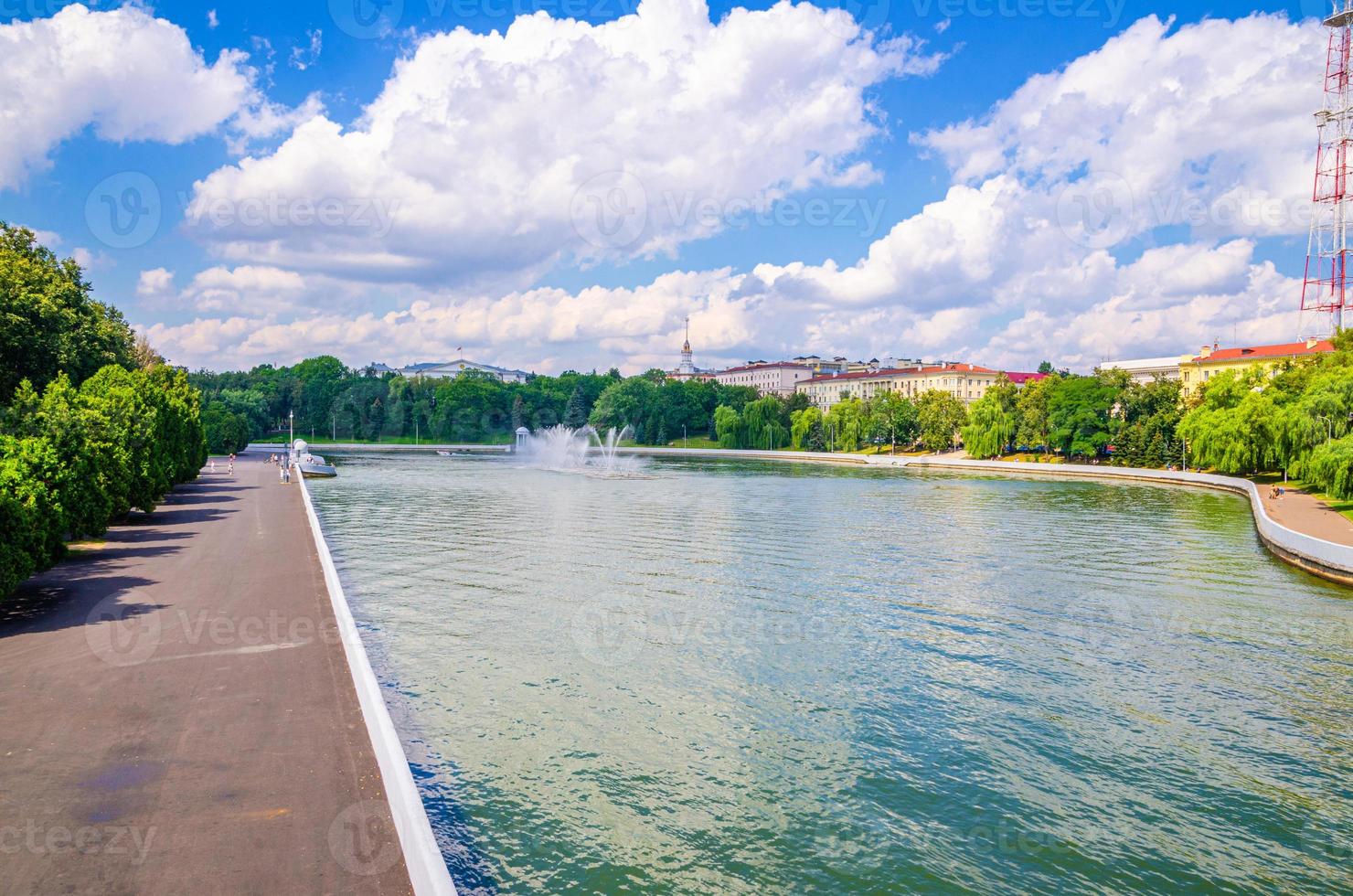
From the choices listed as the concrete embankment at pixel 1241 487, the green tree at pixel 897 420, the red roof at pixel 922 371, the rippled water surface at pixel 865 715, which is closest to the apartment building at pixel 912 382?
the red roof at pixel 922 371

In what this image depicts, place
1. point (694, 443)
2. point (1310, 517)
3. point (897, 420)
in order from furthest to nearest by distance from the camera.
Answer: point (694, 443), point (897, 420), point (1310, 517)

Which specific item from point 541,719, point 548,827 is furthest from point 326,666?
point 548,827

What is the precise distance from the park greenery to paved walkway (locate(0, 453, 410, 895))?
1.68 meters

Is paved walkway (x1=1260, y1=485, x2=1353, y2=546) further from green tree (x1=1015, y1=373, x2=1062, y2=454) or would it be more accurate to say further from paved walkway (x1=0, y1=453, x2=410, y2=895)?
green tree (x1=1015, y1=373, x2=1062, y2=454)

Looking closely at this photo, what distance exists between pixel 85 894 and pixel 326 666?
580cm

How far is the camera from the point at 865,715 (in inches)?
520

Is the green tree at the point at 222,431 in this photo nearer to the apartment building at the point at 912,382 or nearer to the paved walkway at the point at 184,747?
the paved walkway at the point at 184,747

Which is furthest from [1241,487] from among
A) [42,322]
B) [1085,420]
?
[42,322]

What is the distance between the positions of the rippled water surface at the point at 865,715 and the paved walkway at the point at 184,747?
1418mm

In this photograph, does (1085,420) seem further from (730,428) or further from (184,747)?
(184,747)

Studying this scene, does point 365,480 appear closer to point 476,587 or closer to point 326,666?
point 476,587

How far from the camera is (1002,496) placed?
170 feet

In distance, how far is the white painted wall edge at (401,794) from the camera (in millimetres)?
6608

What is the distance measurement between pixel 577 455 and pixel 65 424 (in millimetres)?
67959
